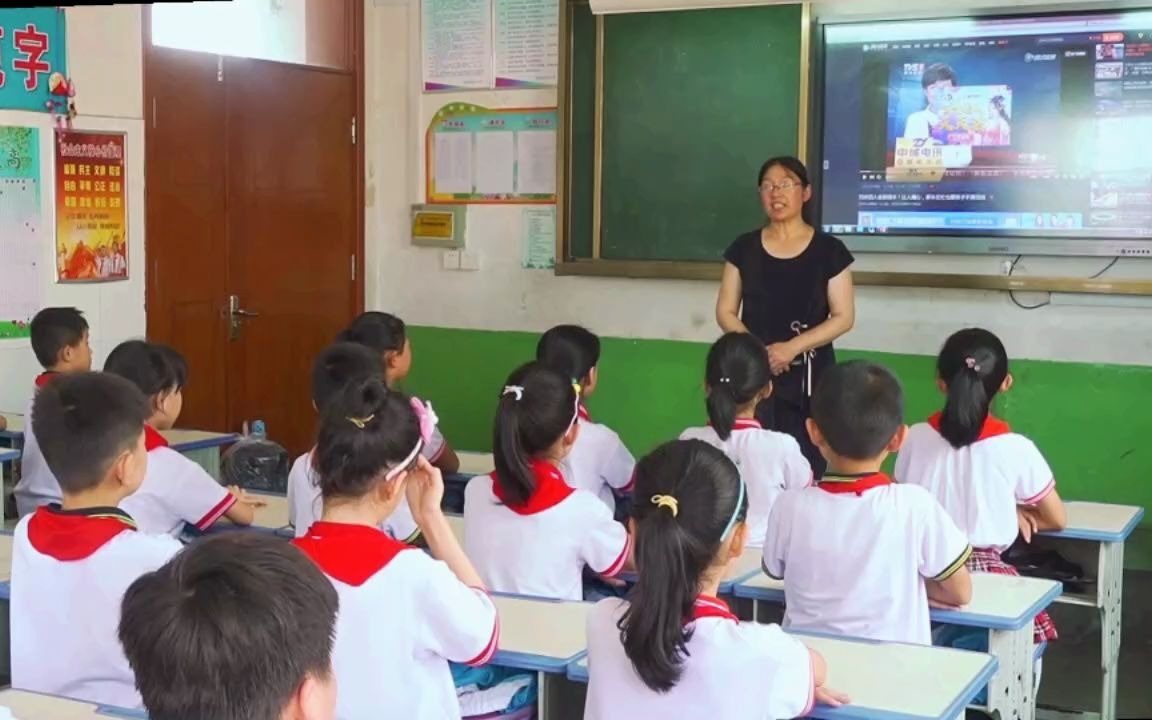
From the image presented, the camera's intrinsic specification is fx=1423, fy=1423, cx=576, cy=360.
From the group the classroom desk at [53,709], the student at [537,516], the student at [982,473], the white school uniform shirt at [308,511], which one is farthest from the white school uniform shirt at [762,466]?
the classroom desk at [53,709]

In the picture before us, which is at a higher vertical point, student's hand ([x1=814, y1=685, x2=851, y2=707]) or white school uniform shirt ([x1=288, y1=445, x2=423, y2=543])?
white school uniform shirt ([x1=288, y1=445, x2=423, y2=543])

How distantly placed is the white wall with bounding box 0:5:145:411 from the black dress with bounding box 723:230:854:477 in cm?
228

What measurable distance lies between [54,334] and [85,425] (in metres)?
2.01

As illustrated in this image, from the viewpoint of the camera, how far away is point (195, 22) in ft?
18.3

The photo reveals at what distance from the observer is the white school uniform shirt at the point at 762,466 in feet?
11.4

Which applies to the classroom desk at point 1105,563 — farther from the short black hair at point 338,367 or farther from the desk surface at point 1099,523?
the short black hair at point 338,367

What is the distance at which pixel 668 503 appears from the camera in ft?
6.48

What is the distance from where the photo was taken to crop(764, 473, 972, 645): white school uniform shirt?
256 centimetres

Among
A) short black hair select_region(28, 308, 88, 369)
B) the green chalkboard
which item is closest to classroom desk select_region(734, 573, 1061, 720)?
short black hair select_region(28, 308, 88, 369)

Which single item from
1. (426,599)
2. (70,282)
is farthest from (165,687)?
(70,282)

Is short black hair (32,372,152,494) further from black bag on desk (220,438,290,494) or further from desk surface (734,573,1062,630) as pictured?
black bag on desk (220,438,290,494)

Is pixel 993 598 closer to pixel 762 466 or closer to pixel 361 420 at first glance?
pixel 762 466

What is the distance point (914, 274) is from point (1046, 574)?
172 centimetres

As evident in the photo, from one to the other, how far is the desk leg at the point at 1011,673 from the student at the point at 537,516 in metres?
0.73
